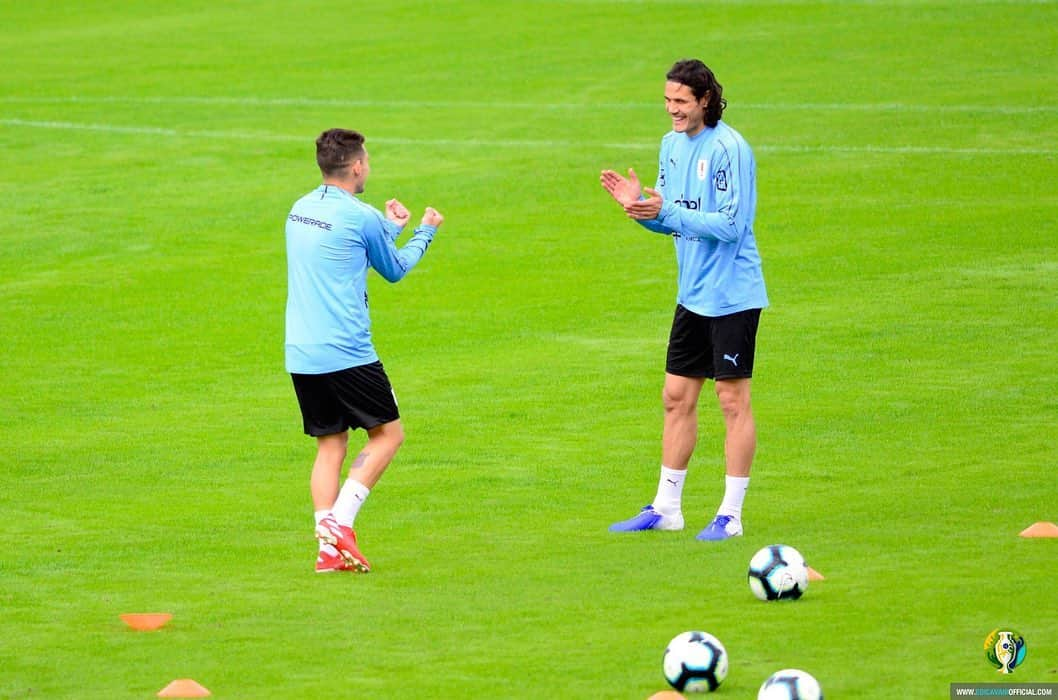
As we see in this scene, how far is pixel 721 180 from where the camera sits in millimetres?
10328

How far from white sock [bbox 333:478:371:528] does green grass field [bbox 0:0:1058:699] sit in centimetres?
39

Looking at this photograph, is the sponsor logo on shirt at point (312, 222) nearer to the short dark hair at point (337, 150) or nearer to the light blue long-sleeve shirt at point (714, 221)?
the short dark hair at point (337, 150)

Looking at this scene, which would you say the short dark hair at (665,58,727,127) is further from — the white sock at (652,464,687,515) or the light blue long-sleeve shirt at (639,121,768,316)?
the white sock at (652,464,687,515)

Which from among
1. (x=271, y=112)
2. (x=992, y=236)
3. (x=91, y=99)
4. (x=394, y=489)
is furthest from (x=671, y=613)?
(x=91, y=99)

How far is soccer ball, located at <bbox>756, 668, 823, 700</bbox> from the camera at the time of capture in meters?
6.82

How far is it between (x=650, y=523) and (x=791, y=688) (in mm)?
3925

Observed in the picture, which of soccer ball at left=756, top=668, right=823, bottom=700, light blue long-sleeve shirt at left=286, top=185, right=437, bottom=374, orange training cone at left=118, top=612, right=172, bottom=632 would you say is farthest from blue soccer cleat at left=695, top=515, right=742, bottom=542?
soccer ball at left=756, top=668, right=823, bottom=700

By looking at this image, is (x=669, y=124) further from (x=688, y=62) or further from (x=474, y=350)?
(x=688, y=62)

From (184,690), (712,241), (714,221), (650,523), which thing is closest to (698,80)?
(714,221)

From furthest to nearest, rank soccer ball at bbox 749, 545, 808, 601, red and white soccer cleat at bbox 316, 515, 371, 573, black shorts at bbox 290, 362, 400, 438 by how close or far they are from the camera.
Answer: black shorts at bbox 290, 362, 400, 438
red and white soccer cleat at bbox 316, 515, 371, 573
soccer ball at bbox 749, 545, 808, 601

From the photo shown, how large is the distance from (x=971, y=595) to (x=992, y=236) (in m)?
13.0

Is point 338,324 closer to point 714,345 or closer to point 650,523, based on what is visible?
point 714,345

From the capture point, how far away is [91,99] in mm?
31344

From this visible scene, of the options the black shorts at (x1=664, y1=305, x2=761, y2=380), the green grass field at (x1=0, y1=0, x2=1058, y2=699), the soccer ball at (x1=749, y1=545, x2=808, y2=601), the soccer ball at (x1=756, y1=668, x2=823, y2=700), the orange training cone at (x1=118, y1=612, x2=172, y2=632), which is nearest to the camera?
the soccer ball at (x1=756, y1=668, x2=823, y2=700)
